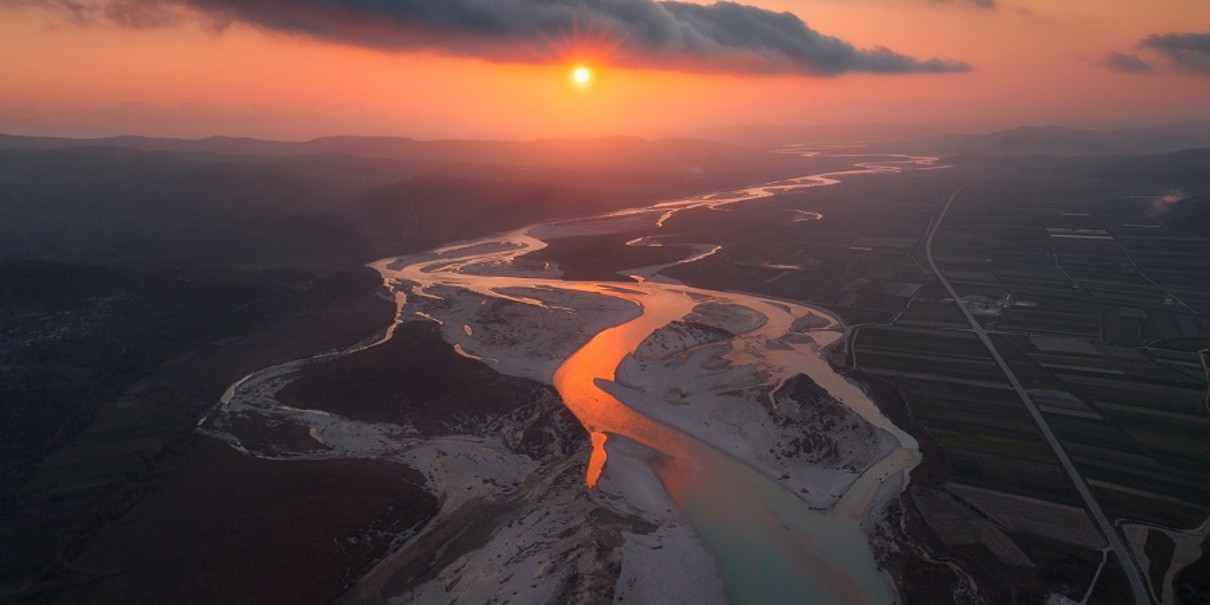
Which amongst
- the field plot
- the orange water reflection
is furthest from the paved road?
the orange water reflection

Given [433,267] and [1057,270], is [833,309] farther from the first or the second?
[433,267]

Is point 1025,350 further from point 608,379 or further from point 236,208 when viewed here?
point 236,208

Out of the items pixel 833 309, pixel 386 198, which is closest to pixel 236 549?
pixel 833 309

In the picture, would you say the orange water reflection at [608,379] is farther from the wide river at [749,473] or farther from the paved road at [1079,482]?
the paved road at [1079,482]

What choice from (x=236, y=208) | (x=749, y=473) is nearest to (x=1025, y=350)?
(x=749, y=473)

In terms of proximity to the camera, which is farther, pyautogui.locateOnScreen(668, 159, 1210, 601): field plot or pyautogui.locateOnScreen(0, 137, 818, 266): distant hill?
pyautogui.locateOnScreen(0, 137, 818, 266): distant hill

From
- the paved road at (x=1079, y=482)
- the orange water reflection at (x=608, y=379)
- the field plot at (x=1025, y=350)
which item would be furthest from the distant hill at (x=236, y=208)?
the paved road at (x=1079, y=482)

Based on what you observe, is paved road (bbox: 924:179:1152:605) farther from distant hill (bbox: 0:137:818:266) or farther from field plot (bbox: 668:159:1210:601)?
distant hill (bbox: 0:137:818:266)

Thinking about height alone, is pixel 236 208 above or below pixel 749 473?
above
